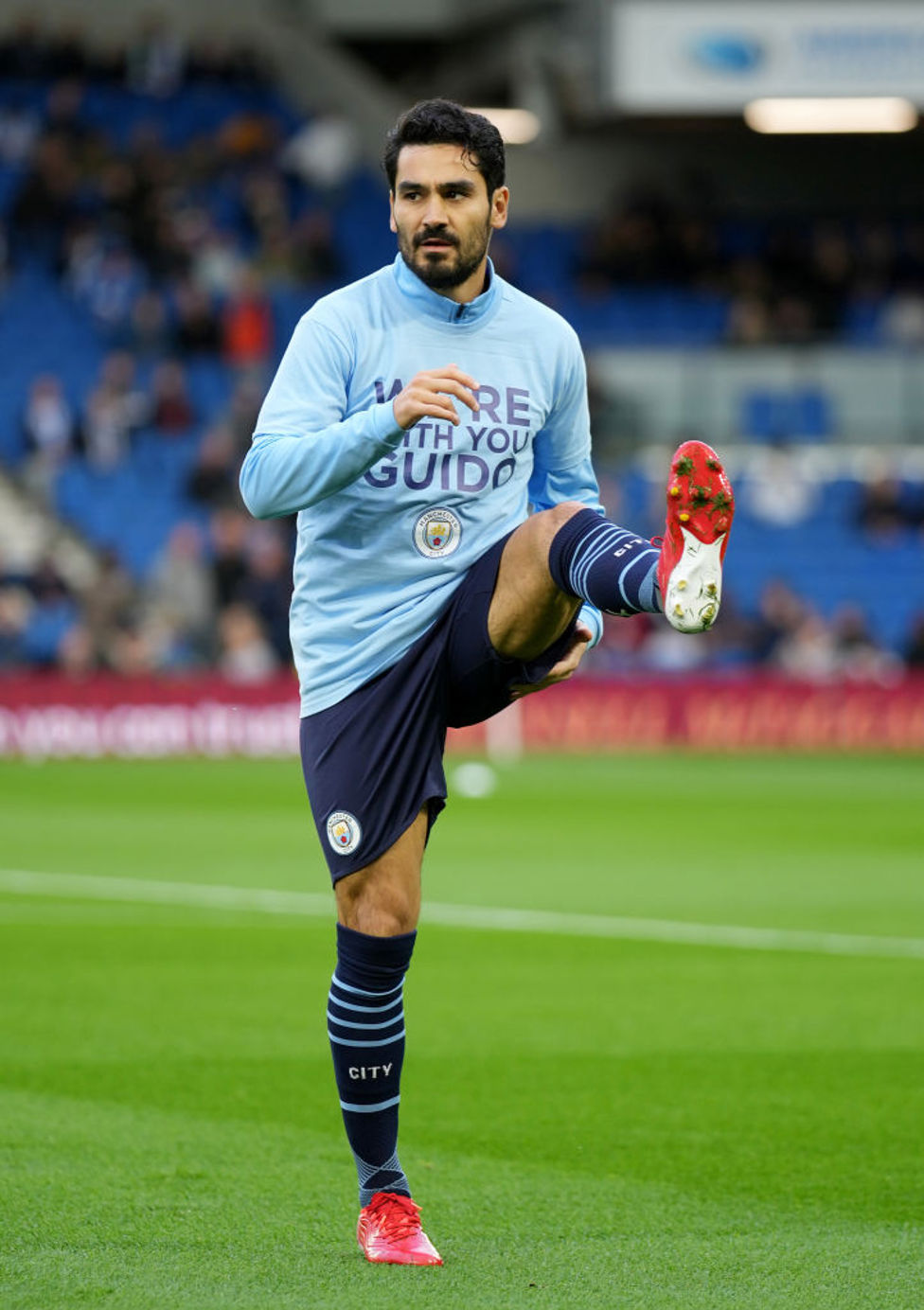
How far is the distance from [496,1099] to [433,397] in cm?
309

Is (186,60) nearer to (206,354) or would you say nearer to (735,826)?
(206,354)

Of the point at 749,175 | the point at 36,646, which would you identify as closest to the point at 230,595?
the point at 36,646

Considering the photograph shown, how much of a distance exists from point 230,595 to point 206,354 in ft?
21.0

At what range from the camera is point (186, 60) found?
119 feet

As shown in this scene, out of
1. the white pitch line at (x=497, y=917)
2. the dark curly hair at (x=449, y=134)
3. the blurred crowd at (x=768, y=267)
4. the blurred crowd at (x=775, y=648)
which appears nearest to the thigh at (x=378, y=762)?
the dark curly hair at (x=449, y=134)

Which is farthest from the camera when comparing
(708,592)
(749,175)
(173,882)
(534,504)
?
(749,175)

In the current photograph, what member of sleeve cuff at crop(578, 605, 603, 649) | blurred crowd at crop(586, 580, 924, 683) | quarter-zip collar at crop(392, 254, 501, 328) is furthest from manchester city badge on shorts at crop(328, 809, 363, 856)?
blurred crowd at crop(586, 580, 924, 683)

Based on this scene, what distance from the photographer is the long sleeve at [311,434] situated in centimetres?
482

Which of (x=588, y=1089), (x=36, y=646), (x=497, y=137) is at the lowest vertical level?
(x=36, y=646)

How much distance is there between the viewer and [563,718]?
87.2ft

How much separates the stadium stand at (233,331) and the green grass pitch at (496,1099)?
35.0 feet

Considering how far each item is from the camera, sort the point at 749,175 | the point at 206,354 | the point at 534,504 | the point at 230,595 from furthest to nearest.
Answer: the point at 749,175
the point at 206,354
the point at 230,595
the point at 534,504

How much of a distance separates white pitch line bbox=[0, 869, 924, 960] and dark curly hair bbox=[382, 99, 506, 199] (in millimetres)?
6289

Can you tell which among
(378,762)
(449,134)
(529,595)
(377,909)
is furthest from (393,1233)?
(449,134)
